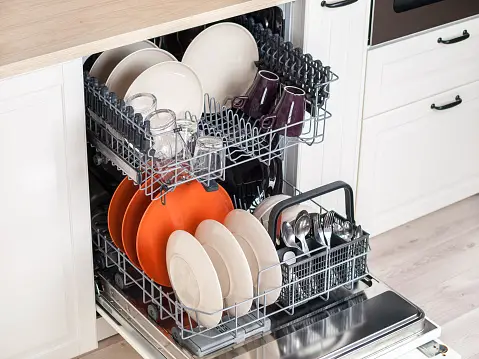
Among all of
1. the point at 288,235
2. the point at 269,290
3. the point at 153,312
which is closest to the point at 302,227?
the point at 288,235

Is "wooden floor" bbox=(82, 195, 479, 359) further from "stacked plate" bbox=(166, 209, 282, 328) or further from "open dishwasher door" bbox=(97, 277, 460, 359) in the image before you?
"stacked plate" bbox=(166, 209, 282, 328)

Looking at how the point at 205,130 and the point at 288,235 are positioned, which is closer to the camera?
the point at 288,235

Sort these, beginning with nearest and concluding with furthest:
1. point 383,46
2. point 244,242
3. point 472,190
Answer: point 244,242 → point 383,46 → point 472,190

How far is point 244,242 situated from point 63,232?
0.41m

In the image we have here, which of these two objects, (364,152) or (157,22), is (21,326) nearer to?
(157,22)

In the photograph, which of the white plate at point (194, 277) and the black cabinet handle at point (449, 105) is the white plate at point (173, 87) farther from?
the black cabinet handle at point (449, 105)

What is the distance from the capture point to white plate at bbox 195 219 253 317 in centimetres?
202

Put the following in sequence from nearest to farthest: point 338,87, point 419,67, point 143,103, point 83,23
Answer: point 83,23
point 143,103
point 338,87
point 419,67

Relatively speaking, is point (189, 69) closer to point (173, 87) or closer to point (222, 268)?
point (173, 87)

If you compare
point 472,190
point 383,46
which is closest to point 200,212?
point 383,46

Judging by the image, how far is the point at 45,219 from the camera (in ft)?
6.77

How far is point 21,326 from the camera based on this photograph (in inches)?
84.2

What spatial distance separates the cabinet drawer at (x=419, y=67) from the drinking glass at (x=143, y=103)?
26.9 inches

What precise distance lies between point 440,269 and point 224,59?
926 mm
